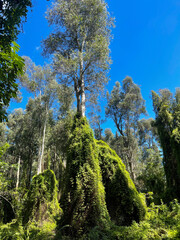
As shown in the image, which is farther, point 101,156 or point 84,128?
point 101,156

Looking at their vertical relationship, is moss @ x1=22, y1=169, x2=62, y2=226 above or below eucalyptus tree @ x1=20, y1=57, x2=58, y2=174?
below

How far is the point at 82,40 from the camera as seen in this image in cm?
873

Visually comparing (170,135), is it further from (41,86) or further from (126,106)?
(41,86)

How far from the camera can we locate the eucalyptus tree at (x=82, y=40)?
Answer: 26.6ft

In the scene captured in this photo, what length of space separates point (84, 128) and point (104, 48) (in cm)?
494

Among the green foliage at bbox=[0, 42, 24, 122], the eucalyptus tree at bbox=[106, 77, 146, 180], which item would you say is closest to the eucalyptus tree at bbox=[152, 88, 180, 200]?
the eucalyptus tree at bbox=[106, 77, 146, 180]

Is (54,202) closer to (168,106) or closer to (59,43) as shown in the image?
(59,43)

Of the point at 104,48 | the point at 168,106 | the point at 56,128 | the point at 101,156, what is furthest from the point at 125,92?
the point at 101,156

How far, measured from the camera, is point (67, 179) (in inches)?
207

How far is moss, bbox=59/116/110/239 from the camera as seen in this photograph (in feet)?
14.8

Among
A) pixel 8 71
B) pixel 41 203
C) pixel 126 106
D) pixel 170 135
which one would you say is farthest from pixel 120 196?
pixel 126 106

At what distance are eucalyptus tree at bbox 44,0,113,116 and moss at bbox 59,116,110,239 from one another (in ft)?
11.5

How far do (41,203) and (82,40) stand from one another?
32.8 ft

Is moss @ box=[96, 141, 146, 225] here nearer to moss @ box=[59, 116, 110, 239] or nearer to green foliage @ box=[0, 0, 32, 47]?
moss @ box=[59, 116, 110, 239]
